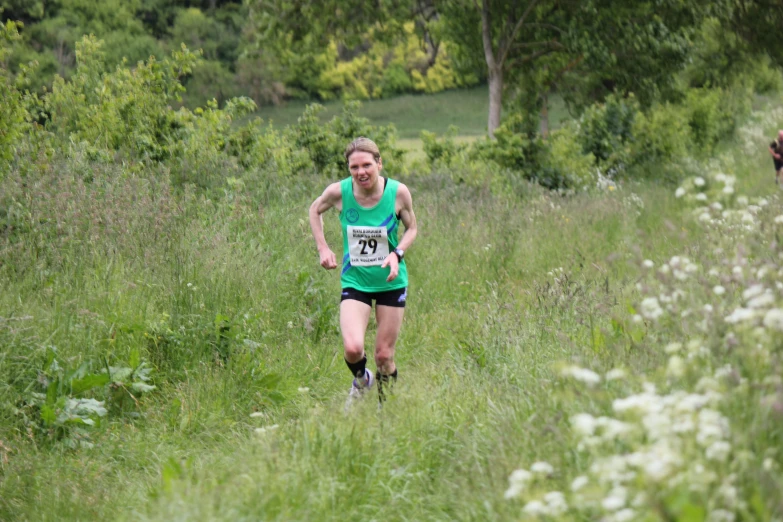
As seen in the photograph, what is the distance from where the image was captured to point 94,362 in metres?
6.75

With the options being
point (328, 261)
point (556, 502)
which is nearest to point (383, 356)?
point (328, 261)

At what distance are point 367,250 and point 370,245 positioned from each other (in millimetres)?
43

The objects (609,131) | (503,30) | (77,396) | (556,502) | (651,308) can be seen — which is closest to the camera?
(556,502)

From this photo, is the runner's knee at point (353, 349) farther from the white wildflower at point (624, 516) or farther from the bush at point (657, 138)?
the bush at point (657, 138)

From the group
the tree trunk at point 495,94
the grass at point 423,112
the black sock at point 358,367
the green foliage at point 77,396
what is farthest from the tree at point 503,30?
the grass at point 423,112

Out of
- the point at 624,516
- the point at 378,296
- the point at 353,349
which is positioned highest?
the point at 624,516

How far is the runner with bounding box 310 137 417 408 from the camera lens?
6480 millimetres

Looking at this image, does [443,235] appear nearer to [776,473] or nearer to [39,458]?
[39,458]

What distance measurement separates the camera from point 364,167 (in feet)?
21.0

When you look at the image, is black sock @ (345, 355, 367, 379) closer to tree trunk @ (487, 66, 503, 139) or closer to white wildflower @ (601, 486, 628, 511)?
white wildflower @ (601, 486, 628, 511)

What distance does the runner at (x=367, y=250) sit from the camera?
6.48 m

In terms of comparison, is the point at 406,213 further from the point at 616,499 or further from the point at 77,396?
the point at 616,499

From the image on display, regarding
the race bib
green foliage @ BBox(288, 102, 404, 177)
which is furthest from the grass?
the race bib

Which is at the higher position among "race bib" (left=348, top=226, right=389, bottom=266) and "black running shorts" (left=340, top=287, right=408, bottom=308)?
"race bib" (left=348, top=226, right=389, bottom=266)
